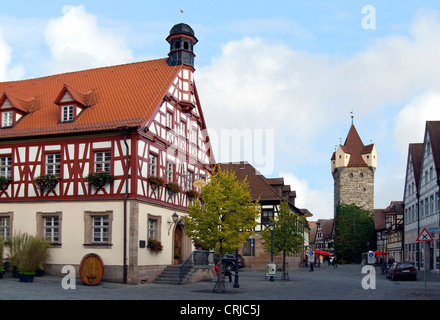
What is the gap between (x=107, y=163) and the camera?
89.7 feet

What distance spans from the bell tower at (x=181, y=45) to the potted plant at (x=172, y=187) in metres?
7.11

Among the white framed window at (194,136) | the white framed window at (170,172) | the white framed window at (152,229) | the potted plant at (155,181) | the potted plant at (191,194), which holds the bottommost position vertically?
the white framed window at (152,229)

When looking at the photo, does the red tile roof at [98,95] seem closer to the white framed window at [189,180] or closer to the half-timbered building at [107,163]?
the half-timbered building at [107,163]

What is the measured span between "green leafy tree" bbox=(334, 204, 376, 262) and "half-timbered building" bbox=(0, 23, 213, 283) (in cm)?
6575

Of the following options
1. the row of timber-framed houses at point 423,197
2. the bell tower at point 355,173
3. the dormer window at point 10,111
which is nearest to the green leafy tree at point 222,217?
the dormer window at point 10,111

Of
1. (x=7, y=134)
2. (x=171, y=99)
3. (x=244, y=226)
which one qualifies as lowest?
(x=244, y=226)

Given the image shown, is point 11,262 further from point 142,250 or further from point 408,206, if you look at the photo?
point 408,206

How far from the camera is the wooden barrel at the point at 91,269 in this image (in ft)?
82.6

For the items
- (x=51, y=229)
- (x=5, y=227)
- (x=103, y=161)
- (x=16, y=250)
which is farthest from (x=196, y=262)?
(x=5, y=227)

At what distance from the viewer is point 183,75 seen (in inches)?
1272

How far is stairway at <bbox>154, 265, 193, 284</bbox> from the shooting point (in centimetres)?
2806

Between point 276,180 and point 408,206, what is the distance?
49.6 ft
